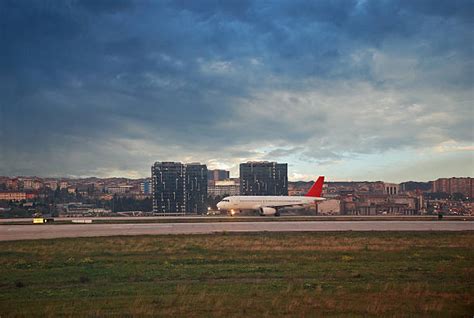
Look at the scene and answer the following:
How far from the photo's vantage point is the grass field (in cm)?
1362

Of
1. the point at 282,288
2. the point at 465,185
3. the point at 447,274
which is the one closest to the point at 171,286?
the point at 282,288

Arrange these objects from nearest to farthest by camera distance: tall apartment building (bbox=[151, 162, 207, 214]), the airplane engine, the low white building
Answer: the airplane engine
the low white building
tall apartment building (bbox=[151, 162, 207, 214])

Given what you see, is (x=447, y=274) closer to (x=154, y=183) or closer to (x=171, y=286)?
(x=171, y=286)

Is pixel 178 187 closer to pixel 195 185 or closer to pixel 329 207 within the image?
pixel 195 185

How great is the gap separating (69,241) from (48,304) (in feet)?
72.3

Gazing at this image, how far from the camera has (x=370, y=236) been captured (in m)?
37.5

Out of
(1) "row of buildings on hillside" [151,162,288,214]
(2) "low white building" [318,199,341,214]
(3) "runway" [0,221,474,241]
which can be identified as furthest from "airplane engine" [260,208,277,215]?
(1) "row of buildings on hillside" [151,162,288,214]

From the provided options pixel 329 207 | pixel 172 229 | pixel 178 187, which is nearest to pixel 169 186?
pixel 178 187

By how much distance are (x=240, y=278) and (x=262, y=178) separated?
167 meters

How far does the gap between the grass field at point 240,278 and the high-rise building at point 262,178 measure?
487ft

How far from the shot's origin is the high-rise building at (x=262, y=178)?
18200cm

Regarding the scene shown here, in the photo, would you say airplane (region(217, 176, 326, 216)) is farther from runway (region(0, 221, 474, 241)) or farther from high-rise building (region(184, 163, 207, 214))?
high-rise building (region(184, 163, 207, 214))

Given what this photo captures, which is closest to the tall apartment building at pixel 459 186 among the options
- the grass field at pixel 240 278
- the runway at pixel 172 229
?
the runway at pixel 172 229

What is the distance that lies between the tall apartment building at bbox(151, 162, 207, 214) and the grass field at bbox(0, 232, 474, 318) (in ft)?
430
